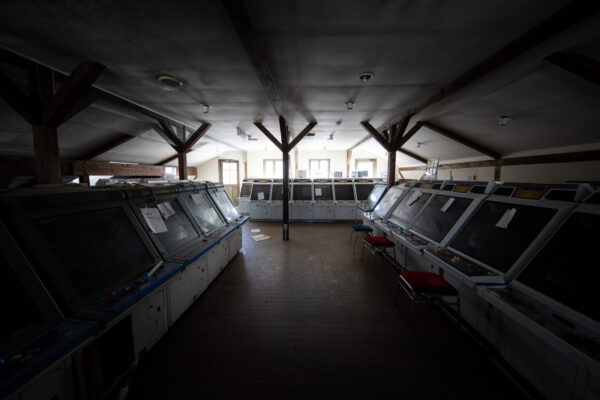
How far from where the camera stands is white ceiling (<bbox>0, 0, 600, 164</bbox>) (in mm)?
1945

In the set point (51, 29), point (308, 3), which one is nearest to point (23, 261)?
point (51, 29)

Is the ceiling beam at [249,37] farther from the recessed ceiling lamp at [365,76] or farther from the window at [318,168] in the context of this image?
the window at [318,168]

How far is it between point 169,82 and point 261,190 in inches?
195

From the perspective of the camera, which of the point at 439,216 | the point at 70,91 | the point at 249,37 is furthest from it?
the point at 439,216

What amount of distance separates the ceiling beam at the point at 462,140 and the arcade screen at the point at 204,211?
6.58m

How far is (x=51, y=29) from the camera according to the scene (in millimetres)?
2129

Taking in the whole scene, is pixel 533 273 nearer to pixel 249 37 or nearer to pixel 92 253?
pixel 249 37

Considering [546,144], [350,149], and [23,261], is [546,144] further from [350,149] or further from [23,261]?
[23,261]

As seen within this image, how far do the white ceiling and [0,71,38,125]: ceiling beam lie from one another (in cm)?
43

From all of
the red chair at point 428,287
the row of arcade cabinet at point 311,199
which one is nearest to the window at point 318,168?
the row of arcade cabinet at point 311,199

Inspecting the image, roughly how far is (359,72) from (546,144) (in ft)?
20.0

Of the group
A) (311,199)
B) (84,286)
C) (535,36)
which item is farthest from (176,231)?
(311,199)

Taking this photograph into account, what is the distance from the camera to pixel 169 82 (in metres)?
3.27

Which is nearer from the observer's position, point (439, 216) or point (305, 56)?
point (305, 56)
